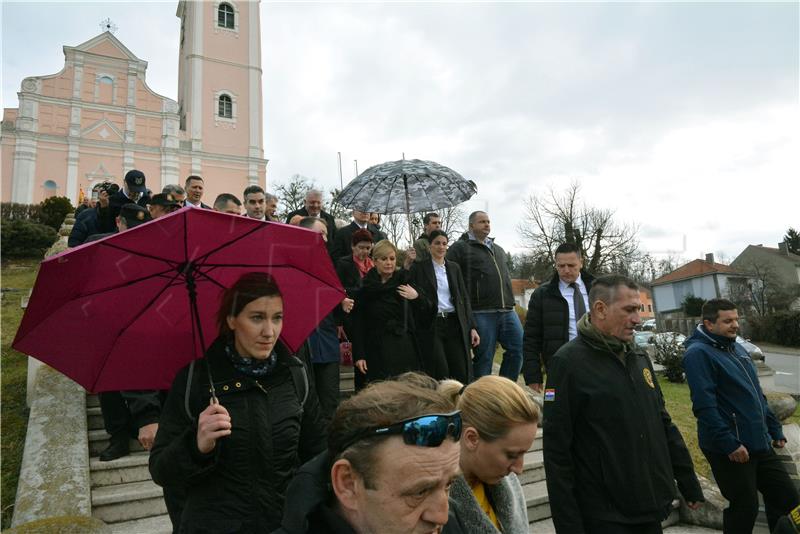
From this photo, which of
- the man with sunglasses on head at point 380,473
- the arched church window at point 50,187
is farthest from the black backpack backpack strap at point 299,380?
the arched church window at point 50,187

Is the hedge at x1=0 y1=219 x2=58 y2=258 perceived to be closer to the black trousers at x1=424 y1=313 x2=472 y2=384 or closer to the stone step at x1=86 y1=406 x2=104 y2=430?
the stone step at x1=86 y1=406 x2=104 y2=430

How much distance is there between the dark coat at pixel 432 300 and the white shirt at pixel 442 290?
0.04 metres

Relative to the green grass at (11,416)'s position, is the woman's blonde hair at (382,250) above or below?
above

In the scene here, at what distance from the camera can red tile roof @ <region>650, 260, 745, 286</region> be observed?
50156 millimetres

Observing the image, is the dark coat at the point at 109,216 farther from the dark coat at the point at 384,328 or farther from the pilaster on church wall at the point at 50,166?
the pilaster on church wall at the point at 50,166

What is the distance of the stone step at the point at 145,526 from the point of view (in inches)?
152

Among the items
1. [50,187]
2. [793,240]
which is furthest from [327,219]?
[793,240]

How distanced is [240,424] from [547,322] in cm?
368

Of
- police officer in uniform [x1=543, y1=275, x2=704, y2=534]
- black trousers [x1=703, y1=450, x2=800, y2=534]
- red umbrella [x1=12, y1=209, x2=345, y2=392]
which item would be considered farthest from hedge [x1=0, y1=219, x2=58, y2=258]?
black trousers [x1=703, y1=450, x2=800, y2=534]

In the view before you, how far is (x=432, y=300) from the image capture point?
17.7 feet

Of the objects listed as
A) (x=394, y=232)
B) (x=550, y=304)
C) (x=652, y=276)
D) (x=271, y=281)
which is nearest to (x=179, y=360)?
(x=271, y=281)

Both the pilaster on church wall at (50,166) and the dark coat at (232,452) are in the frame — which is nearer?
the dark coat at (232,452)

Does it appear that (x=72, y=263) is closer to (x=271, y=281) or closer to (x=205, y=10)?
(x=271, y=281)

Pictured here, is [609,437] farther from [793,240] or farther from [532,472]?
[793,240]
